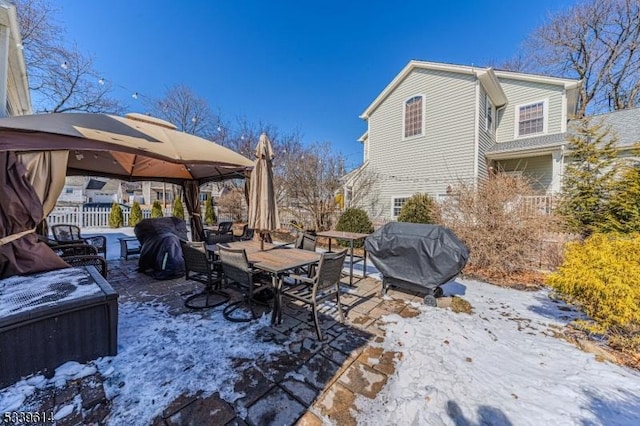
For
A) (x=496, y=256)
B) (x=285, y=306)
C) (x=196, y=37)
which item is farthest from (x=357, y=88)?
(x=285, y=306)

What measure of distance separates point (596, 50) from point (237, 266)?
23830 millimetres

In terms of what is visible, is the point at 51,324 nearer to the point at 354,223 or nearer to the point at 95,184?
the point at 354,223

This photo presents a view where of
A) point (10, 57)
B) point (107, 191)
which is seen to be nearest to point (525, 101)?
point (10, 57)

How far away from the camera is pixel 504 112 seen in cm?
1133

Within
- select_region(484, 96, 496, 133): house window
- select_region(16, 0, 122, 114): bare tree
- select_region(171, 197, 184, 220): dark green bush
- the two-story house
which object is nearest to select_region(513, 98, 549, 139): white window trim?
the two-story house

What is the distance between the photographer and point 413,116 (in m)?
11.2

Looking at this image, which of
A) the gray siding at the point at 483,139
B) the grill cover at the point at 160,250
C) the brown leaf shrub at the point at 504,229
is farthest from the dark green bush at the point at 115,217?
the gray siding at the point at 483,139

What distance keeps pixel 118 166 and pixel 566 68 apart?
2457 cm

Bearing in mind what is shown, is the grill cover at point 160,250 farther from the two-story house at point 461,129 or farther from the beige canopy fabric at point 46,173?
the two-story house at point 461,129

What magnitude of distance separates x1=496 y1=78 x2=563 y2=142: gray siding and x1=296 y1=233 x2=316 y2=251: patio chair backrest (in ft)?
36.6

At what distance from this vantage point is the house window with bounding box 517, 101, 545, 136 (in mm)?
10549

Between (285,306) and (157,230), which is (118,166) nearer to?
(157,230)

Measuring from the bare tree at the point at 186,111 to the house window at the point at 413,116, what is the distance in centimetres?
1294

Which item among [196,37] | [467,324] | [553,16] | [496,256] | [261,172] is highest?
[553,16]
